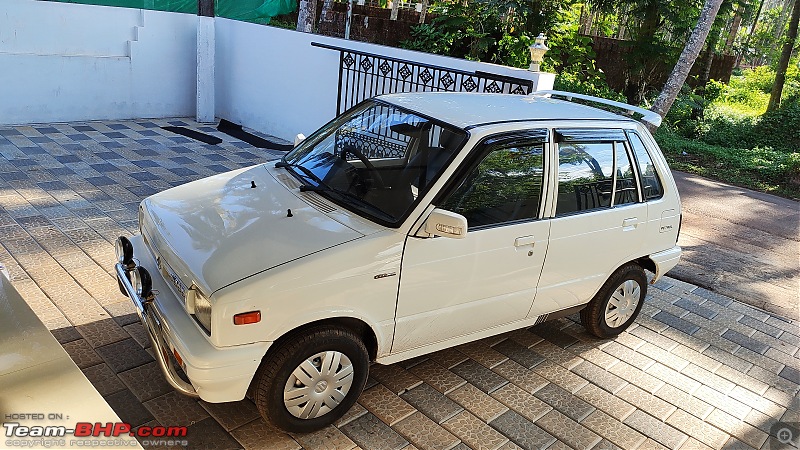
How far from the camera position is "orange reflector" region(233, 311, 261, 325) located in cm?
305

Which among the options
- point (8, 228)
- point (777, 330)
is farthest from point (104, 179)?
point (777, 330)

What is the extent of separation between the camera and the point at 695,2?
15.4 m

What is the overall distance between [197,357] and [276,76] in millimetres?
8359

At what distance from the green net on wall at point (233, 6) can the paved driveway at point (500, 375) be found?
6.88 meters

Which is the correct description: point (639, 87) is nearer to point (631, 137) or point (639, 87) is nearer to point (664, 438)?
point (631, 137)

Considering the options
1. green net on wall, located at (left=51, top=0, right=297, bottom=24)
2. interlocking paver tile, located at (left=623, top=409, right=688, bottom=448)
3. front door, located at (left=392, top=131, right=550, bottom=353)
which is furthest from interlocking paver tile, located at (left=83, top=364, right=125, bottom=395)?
green net on wall, located at (left=51, top=0, right=297, bottom=24)

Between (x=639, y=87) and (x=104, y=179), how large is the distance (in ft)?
49.0

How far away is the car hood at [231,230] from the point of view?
128 inches

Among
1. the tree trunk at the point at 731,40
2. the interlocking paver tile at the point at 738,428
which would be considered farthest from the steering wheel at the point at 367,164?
the tree trunk at the point at 731,40

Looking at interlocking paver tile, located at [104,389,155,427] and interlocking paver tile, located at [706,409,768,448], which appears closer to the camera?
interlocking paver tile, located at [104,389,155,427]

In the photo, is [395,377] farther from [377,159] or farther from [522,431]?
[377,159]

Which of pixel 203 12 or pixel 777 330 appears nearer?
pixel 777 330

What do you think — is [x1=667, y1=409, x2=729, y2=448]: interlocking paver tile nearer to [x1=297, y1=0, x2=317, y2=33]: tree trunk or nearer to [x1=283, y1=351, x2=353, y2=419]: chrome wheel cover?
[x1=283, y1=351, x2=353, y2=419]: chrome wheel cover

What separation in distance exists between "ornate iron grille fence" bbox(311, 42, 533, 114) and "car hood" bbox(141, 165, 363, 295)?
3.74 metres
